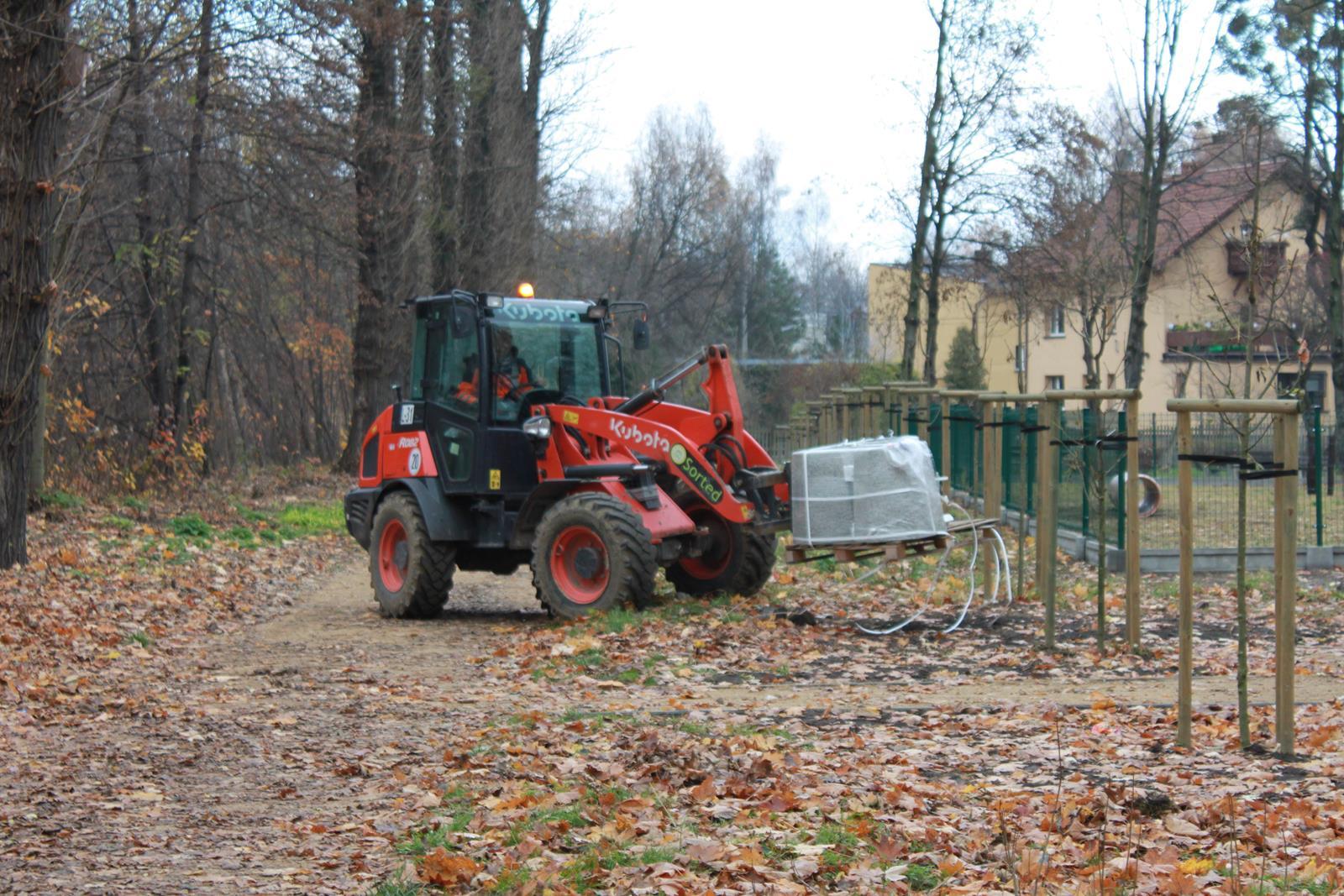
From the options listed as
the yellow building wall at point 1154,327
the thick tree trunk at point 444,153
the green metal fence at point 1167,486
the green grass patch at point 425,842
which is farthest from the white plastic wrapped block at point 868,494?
the yellow building wall at point 1154,327

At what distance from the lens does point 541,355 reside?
14461 mm

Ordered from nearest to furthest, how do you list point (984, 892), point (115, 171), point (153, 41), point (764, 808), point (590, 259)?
point (984, 892)
point (764, 808)
point (153, 41)
point (115, 171)
point (590, 259)

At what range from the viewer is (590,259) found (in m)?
52.3

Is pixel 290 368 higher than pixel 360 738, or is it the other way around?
pixel 290 368

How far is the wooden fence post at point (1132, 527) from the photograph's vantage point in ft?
32.7

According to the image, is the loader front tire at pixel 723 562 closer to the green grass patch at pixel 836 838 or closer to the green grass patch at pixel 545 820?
the green grass patch at pixel 545 820

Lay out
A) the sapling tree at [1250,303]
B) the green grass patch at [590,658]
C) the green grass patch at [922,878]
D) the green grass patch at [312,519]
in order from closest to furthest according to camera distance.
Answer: the green grass patch at [922,878], the sapling tree at [1250,303], the green grass patch at [590,658], the green grass patch at [312,519]

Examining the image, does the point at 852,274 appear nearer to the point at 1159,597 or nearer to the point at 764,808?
the point at 1159,597

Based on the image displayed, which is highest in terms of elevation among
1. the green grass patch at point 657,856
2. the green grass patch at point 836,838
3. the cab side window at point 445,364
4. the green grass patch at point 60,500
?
the cab side window at point 445,364

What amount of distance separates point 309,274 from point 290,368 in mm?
2367

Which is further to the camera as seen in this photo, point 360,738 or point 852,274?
point 852,274

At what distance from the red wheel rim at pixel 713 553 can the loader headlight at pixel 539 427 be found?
58.9 inches

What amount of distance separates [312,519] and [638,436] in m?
11.5

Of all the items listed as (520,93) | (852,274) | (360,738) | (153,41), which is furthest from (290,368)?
(852,274)
